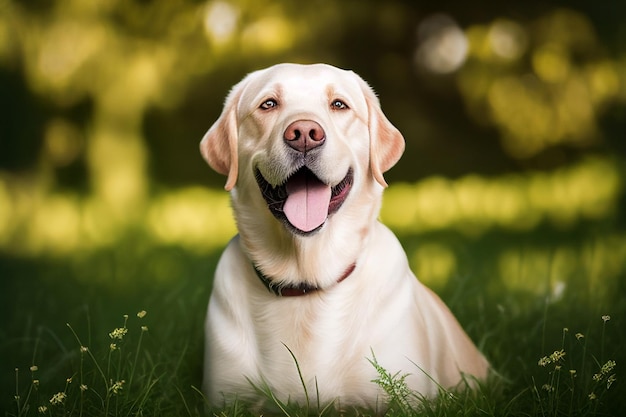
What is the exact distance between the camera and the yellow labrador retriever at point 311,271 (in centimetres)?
296

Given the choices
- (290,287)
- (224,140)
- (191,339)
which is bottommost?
(191,339)

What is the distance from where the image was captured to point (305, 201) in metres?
2.86

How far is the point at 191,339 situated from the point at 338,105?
1.35 meters

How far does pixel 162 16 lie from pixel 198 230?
1511 mm

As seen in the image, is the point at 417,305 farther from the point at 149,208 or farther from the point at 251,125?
the point at 149,208

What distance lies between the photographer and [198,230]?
15.3ft

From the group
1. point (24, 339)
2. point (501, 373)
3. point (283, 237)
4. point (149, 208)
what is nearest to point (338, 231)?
point (283, 237)

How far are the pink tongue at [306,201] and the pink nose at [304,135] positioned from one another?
17 centimetres

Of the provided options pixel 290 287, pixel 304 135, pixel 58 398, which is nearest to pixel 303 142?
pixel 304 135

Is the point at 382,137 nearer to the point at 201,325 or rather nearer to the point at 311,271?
the point at 311,271

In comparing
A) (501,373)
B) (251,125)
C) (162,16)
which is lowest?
(501,373)

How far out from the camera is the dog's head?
2.77 meters

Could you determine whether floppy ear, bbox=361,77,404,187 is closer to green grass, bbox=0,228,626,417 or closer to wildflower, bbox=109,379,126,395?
green grass, bbox=0,228,626,417

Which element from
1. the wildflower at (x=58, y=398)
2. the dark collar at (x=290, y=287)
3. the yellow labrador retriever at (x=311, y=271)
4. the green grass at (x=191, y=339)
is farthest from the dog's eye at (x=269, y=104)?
the wildflower at (x=58, y=398)
